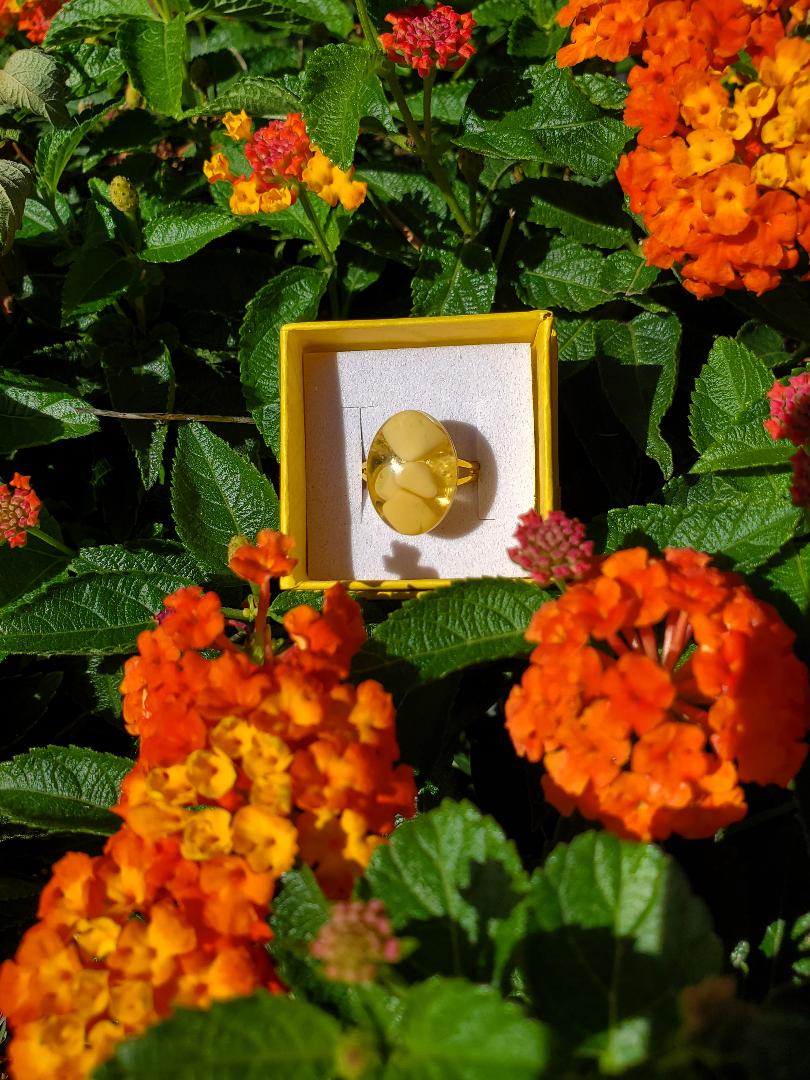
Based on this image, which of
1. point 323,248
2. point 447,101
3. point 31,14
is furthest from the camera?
point 31,14

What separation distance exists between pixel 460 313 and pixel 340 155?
307 millimetres

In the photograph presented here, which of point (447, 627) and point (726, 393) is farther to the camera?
point (726, 393)

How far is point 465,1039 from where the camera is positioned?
67cm

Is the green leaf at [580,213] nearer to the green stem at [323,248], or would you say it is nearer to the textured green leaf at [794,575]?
the green stem at [323,248]

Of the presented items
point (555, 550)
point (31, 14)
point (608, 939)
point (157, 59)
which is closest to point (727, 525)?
point (555, 550)

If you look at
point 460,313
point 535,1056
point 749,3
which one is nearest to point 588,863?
point 535,1056

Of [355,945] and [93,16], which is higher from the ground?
[93,16]

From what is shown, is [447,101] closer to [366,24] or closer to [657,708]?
[366,24]

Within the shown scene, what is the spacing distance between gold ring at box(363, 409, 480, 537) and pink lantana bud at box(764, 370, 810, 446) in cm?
37

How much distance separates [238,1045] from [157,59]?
4.25 feet

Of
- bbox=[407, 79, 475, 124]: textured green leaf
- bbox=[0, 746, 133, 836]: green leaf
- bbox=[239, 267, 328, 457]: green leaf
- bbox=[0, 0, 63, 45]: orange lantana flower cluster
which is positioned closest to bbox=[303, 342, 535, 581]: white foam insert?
bbox=[239, 267, 328, 457]: green leaf

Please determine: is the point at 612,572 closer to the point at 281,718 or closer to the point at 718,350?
the point at 281,718

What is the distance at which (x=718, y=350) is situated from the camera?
4.01 feet

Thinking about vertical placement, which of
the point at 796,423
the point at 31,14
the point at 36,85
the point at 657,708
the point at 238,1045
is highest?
the point at 31,14
